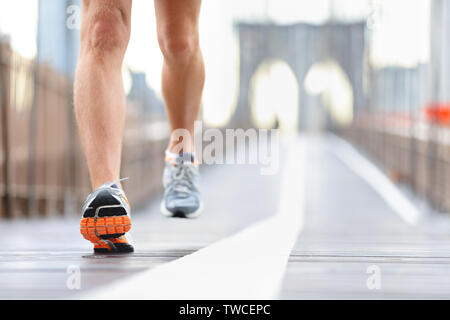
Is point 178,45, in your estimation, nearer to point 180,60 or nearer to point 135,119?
point 180,60

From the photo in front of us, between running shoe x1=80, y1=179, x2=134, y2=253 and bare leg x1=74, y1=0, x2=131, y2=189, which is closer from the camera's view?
running shoe x1=80, y1=179, x2=134, y2=253

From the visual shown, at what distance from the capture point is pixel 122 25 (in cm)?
190

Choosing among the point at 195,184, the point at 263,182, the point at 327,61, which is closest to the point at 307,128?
the point at 327,61

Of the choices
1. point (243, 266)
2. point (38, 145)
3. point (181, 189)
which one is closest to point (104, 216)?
point (243, 266)

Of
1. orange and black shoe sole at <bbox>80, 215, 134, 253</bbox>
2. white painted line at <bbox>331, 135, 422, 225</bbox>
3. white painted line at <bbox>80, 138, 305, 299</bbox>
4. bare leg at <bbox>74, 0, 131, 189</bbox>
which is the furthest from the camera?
white painted line at <bbox>331, 135, 422, 225</bbox>

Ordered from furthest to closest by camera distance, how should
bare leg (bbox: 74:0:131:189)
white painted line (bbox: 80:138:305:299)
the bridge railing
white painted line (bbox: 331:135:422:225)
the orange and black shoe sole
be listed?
1. white painted line (bbox: 331:135:422:225)
2. the bridge railing
3. bare leg (bbox: 74:0:131:189)
4. the orange and black shoe sole
5. white painted line (bbox: 80:138:305:299)

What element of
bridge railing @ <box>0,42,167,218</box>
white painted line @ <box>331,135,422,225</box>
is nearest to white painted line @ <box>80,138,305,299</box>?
bridge railing @ <box>0,42,167,218</box>

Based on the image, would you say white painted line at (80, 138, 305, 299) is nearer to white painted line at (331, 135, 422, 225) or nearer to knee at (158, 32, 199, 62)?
knee at (158, 32, 199, 62)

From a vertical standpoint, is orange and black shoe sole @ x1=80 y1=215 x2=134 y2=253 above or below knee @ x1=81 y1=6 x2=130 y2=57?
below

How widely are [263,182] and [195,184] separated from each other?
437 inches

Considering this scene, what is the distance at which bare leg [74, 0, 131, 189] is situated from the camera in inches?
72.5

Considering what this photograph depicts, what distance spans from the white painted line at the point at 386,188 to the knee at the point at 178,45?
4.67 meters

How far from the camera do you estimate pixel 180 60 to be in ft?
7.93
